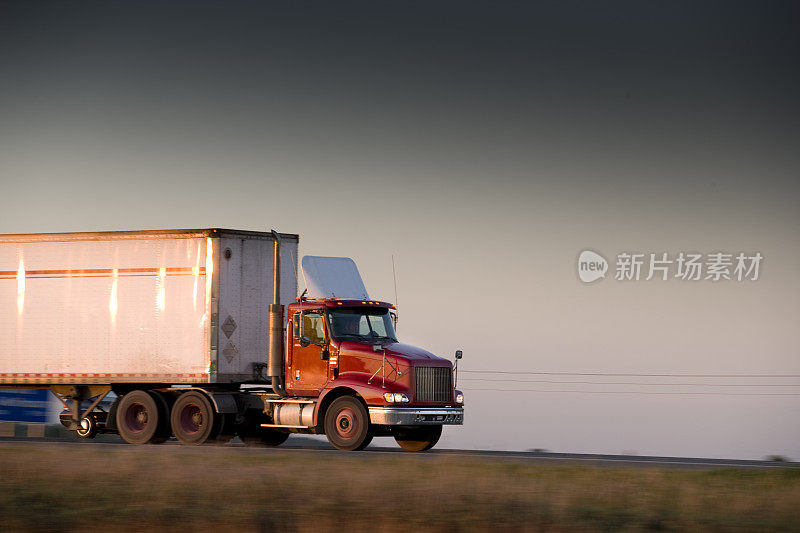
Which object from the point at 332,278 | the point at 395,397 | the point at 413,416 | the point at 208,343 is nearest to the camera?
the point at 395,397

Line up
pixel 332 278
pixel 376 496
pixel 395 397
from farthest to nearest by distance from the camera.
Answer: pixel 332 278
pixel 395 397
pixel 376 496

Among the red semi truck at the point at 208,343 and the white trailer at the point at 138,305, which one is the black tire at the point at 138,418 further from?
the white trailer at the point at 138,305

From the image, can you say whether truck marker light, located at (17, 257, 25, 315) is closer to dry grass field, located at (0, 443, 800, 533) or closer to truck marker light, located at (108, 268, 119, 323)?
truck marker light, located at (108, 268, 119, 323)

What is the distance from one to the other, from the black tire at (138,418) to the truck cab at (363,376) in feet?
10.3

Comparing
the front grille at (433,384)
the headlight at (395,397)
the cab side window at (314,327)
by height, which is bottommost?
the headlight at (395,397)

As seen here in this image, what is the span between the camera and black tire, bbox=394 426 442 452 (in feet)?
87.4

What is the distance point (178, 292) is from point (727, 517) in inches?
602

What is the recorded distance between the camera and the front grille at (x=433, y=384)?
83.4ft

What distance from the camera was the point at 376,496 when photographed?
1571 centimetres

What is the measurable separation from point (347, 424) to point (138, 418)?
17.5ft

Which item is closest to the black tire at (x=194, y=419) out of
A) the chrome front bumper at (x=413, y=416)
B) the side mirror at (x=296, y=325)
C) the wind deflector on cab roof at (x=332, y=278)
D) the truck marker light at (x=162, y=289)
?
the truck marker light at (x=162, y=289)

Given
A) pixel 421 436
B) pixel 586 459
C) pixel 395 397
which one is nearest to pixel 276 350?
pixel 395 397

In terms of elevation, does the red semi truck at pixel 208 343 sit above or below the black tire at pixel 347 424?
above

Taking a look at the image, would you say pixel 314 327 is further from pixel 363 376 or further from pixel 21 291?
pixel 21 291
